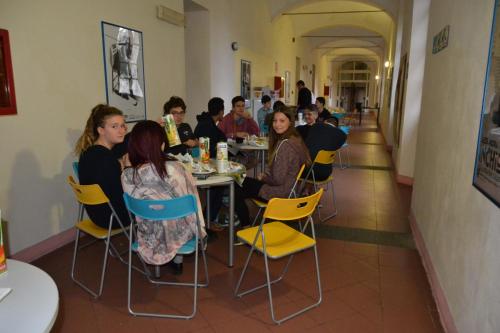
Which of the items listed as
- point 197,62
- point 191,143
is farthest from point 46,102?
→ point 197,62

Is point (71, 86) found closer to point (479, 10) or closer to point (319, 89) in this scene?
point (479, 10)

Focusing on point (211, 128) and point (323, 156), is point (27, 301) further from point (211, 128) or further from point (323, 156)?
point (211, 128)

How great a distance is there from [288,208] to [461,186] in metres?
1.00

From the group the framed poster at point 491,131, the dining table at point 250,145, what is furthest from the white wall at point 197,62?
the framed poster at point 491,131

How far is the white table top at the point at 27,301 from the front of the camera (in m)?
0.93

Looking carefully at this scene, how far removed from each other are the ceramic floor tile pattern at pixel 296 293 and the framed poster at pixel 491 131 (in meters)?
1.02

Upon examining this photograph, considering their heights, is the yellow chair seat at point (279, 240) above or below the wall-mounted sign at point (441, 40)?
below

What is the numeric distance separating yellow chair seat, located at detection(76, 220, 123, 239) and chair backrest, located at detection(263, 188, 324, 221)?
1064 millimetres

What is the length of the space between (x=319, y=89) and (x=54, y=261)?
62.7 ft

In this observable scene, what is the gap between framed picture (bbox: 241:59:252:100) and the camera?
7.81 meters

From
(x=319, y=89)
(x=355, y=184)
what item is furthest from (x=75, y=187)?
(x=319, y=89)

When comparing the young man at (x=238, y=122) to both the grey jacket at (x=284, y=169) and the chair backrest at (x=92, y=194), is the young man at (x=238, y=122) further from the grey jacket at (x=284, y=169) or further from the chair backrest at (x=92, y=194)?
the chair backrest at (x=92, y=194)

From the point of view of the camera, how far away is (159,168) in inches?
90.9

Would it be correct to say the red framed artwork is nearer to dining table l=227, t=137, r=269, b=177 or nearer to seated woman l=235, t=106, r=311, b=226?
seated woman l=235, t=106, r=311, b=226
